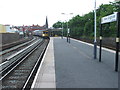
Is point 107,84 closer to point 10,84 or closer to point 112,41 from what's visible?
point 10,84

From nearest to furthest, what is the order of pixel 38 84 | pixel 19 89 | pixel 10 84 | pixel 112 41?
pixel 38 84, pixel 19 89, pixel 10 84, pixel 112 41

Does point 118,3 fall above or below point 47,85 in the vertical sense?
above

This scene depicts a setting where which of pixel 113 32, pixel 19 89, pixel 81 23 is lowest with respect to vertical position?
pixel 19 89

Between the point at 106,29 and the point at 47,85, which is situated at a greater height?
the point at 106,29

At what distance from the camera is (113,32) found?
93.4 feet

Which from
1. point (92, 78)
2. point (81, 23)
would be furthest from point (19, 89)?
point (81, 23)

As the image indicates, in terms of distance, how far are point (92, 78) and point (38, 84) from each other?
8.87 ft

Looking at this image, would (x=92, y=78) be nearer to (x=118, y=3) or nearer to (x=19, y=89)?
(x=19, y=89)

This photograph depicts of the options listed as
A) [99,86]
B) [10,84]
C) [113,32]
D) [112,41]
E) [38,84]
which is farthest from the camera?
[113,32]

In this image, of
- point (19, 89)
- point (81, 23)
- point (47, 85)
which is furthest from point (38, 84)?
point (81, 23)

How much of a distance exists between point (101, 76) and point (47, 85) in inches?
117

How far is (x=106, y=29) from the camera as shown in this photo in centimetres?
2925

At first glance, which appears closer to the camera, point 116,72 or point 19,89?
point 19,89

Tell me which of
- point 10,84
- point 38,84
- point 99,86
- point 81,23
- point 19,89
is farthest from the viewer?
point 81,23
